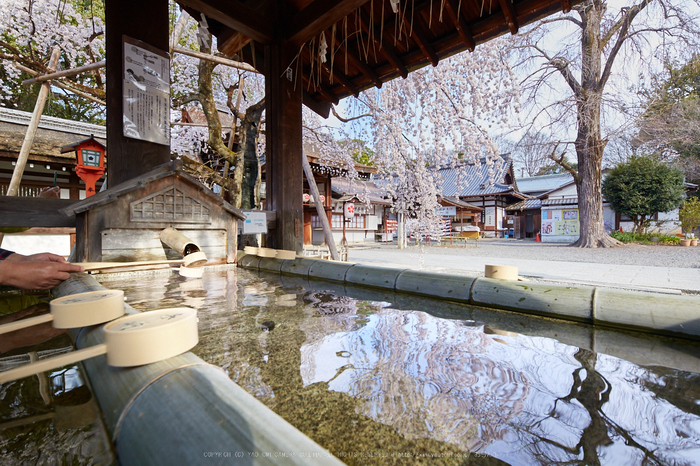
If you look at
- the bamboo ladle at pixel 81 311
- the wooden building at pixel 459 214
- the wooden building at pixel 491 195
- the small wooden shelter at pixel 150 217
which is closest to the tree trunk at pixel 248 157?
the small wooden shelter at pixel 150 217

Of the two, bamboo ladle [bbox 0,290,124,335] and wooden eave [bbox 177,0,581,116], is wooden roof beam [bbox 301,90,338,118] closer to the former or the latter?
wooden eave [bbox 177,0,581,116]

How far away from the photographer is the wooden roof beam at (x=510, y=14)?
7.83 feet

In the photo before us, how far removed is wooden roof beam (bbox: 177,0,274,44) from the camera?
8.91ft

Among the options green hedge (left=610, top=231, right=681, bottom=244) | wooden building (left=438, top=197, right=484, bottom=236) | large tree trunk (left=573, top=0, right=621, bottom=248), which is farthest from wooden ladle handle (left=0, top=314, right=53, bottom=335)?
wooden building (left=438, top=197, right=484, bottom=236)

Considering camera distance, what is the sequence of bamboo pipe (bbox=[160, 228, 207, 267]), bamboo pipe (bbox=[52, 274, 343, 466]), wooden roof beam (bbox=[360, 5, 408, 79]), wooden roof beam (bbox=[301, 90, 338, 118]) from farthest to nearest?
wooden roof beam (bbox=[301, 90, 338, 118])
wooden roof beam (bbox=[360, 5, 408, 79])
bamboo pipe (bbox=[160, 228, 207, 267])
bamboo pipe (bbox=[52, 274, 343, 466])

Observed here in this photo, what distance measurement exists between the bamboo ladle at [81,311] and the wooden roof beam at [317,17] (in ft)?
8.81

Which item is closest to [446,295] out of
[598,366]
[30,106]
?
[598,366]

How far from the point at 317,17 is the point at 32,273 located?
2.80 meters

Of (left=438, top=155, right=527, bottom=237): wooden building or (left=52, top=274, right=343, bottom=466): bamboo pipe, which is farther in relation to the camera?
(left=438, top=155, right=527, bottom=237): wooden building

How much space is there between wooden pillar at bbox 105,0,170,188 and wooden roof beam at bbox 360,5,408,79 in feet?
5.79

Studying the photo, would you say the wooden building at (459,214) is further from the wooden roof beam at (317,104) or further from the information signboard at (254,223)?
the information signboard at (254,223)

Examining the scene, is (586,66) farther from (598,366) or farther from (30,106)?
(30,106)

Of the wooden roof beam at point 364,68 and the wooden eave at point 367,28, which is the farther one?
the wooden roof beam at point 364,68

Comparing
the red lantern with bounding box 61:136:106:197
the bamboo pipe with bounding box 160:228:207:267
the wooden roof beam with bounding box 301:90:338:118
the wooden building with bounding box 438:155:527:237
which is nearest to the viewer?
the bamboo pipe with bounding box 160:228:207:267
